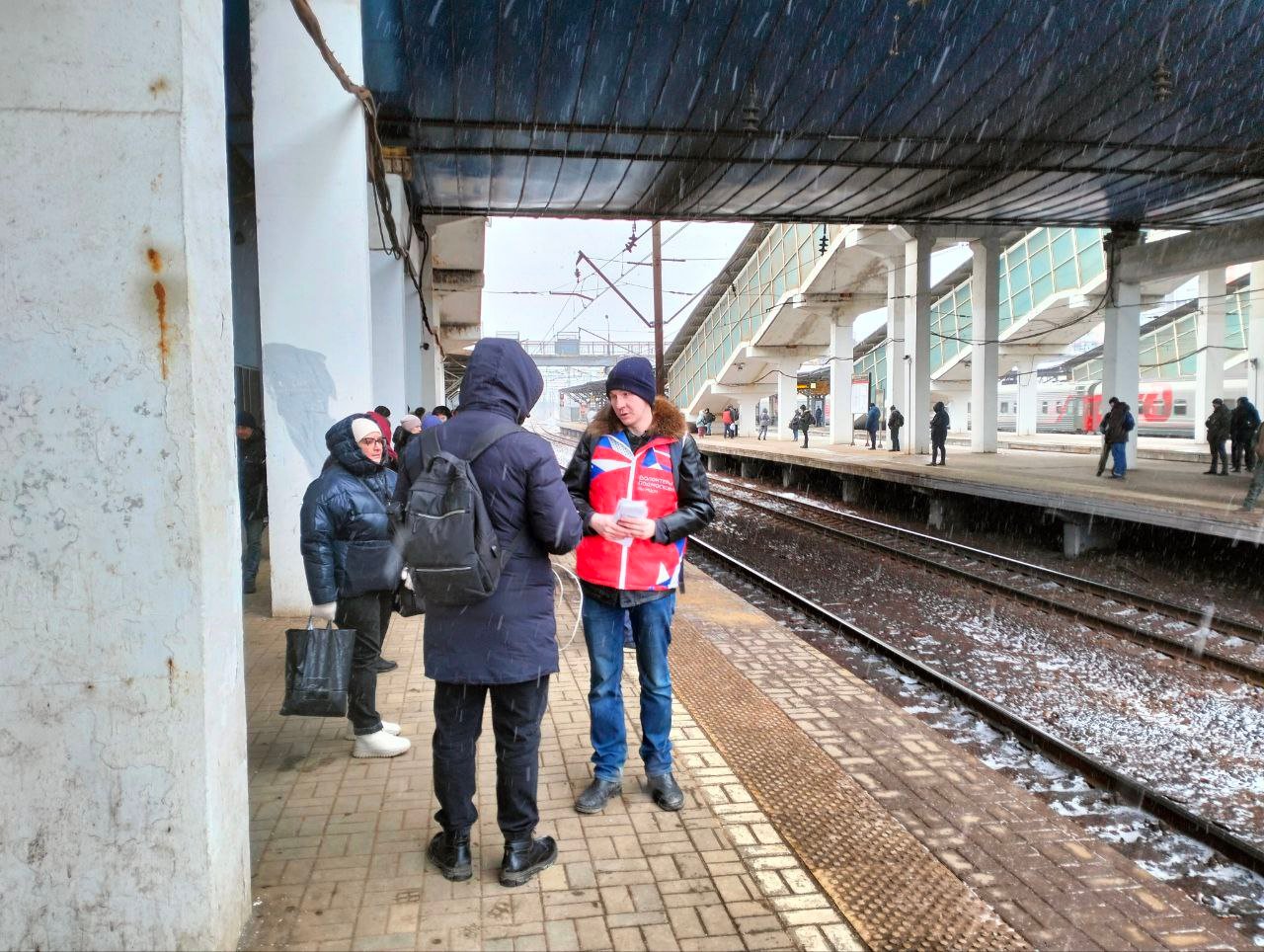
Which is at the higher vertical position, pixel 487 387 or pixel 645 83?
pixel 645 83

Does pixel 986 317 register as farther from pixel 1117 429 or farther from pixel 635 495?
pixel 635 495

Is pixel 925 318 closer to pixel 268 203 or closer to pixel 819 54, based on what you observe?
pixel 819 54

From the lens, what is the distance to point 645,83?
1080cm

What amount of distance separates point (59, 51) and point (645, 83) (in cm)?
923

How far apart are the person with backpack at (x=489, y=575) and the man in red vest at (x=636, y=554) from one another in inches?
24.0

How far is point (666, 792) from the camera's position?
3.88 m

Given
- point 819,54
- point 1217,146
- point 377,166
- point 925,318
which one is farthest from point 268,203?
point 925,318

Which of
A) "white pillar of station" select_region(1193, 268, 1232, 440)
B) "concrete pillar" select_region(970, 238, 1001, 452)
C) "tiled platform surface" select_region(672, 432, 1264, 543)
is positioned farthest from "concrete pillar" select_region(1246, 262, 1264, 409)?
"concrete pillar" select_region(970, 238, 1001, 452)

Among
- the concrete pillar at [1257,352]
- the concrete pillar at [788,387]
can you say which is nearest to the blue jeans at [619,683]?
the concrete pillar at [1257,352]

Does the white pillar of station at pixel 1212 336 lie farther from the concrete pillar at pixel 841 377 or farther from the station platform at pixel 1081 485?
the concrete pillar at pixel 841 377

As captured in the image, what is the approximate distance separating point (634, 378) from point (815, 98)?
28.9ft

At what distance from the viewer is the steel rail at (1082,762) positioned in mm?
4234

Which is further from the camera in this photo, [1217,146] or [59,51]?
[1217,146]

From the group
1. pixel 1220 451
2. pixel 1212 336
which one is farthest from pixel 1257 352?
pixel 1220 451
